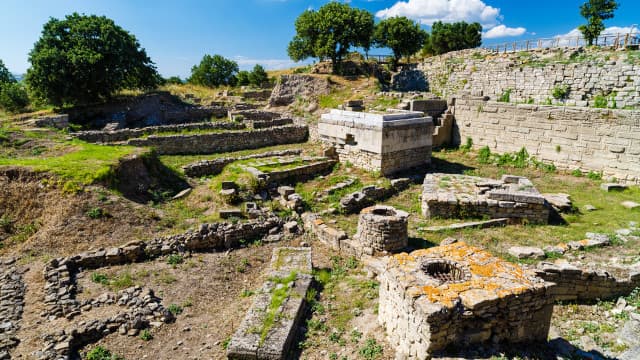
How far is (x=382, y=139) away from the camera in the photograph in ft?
41.0

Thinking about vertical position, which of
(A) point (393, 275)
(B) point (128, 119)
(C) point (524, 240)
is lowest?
(C) point (524, 240)

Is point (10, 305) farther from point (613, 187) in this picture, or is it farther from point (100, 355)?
point (613, 187)

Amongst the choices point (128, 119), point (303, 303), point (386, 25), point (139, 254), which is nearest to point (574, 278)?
point (303, 303)

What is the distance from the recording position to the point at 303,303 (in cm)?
650

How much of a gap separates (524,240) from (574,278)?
2090 mm

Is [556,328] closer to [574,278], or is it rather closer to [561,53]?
[574,278]

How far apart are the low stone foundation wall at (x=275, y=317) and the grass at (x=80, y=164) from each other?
6430 millimetres

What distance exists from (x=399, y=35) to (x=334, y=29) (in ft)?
26.9

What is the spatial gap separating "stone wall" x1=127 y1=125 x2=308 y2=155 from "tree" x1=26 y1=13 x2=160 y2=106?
8470 millimetres

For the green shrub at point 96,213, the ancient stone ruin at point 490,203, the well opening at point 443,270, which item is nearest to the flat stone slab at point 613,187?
the ancient stone ruin at point 490,203

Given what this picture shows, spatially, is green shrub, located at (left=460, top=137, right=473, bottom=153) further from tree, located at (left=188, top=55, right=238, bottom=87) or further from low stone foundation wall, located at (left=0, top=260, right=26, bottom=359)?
tree, located at (left=188, top=55, right=238, bottom=87)

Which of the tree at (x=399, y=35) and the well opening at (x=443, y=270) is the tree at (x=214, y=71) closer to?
the tree at (x=399, y=35)

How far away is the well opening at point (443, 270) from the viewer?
18.1ft

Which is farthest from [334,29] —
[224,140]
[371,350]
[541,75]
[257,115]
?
[371,350]
